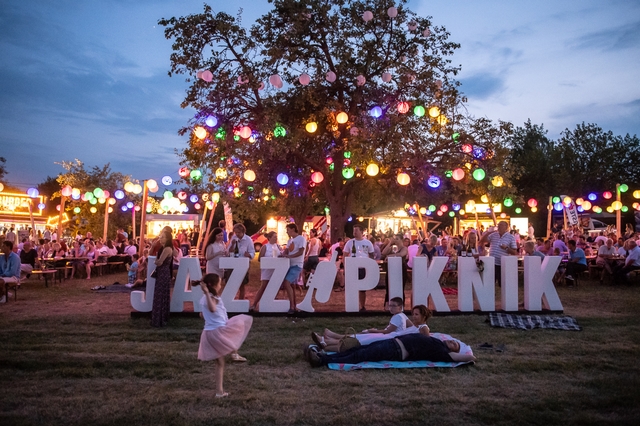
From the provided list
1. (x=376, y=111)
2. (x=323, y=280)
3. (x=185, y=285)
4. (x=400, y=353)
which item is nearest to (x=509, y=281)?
(x=323, y=280)

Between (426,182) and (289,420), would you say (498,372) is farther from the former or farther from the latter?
(426,182)

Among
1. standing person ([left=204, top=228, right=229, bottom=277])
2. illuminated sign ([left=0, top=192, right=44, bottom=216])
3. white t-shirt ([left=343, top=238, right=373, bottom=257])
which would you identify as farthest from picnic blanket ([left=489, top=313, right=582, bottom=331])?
illuminated sign ([left=0, top=192, right=44, bottom=216])

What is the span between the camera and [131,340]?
817 centimetres

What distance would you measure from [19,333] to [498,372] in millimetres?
7182

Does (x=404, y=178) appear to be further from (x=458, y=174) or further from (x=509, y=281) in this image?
(x=509, y=281)

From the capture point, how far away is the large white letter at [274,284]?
402 inches

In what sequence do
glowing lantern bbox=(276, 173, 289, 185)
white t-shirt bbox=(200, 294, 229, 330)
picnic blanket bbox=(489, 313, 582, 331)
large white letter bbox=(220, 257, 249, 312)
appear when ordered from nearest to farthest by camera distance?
white t-shirt bbox=(200, 294, 229, 330), picnic blanket bbox=(489, 313, 582, 331), large white letter bbox=(220, 257, 249, 312), glowing lantern bbox=(276, 173, 289, 185)

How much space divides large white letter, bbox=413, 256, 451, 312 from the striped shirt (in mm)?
1732

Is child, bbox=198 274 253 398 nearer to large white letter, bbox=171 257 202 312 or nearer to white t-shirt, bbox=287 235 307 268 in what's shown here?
large white letter, bbox=171 257 202 312

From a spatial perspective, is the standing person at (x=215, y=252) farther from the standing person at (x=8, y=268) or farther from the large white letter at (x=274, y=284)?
the standing person at (x=8, y=268)

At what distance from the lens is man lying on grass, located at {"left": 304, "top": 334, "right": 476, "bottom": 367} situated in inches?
263

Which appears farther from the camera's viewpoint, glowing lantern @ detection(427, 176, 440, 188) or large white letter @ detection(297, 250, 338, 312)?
glowing lantern @ detection(427, 176, 440, 188)

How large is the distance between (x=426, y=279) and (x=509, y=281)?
1.77 m

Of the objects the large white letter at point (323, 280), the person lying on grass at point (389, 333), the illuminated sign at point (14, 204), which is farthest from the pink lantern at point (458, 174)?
the illuminated sign at point (14, 204)
